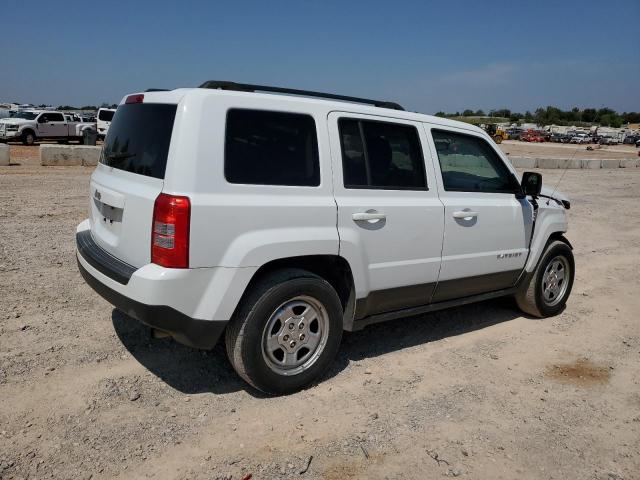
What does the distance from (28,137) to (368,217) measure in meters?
27.3

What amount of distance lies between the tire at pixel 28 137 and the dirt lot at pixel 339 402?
23664 mm

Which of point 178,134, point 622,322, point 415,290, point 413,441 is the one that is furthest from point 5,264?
point 622,322

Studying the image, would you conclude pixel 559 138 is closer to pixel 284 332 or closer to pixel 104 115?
pixel 104 115

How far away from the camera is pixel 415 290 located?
13.7ft

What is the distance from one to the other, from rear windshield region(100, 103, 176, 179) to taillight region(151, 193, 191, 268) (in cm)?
23

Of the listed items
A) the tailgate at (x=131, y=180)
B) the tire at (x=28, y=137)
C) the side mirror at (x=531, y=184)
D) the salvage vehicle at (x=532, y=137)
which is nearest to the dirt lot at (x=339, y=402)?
the tailgate at (x=131, y=180)

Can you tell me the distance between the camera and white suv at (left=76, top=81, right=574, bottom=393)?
10.1 feet

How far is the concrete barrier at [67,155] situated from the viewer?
16891 mm

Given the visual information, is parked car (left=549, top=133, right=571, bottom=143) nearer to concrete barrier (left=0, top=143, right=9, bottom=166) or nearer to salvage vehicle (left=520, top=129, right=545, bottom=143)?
salvage vehicle (left=520, top=129, right=545, bottom=143)

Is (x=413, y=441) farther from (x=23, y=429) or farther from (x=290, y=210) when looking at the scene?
(x=23, y=429)

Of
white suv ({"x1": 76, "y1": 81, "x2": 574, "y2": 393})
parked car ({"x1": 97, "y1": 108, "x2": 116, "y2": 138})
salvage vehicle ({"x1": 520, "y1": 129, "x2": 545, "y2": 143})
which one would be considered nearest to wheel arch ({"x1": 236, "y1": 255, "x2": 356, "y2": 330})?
white suv ({"x1": 76, "y1": 81, "x2": 574, "y2": 393})

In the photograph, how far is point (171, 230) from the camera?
Result: 118 inches

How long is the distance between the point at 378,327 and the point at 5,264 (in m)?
4.18

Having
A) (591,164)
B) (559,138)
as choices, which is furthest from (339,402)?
(559,138)
